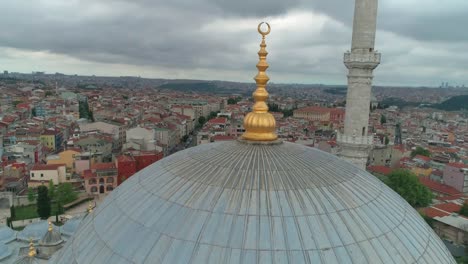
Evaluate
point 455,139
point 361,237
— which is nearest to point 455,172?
point 455,139

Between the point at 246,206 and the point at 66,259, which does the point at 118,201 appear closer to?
the point at 66,259

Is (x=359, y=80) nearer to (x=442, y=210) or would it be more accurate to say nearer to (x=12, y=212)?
(x=442, y=210)

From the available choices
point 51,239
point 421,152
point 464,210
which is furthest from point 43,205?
point 421,152

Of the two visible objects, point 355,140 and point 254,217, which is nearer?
point 254,217

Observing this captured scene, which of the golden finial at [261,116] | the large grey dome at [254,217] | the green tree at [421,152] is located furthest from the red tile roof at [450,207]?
the golden finial at [261,116]

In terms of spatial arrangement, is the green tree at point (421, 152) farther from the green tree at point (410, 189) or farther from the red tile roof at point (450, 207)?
the red tile roof at point (450, 207)

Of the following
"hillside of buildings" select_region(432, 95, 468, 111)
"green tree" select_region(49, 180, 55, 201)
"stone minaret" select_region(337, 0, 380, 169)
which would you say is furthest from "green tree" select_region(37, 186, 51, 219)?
"hillside of buildings" select_region(432, 95, 468, 111)

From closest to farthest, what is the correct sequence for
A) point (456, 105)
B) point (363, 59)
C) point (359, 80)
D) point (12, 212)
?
point (363, 59) → point (359, 80) → point (12, 212) → point (456, 105)
